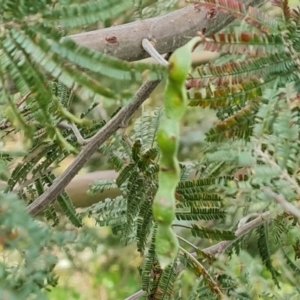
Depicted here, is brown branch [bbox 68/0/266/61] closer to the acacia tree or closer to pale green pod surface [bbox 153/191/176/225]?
the acacia tree

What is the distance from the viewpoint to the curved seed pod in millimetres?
344

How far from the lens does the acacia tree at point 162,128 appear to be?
0.35 metres

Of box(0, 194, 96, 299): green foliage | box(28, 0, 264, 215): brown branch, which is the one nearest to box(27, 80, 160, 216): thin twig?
box(28, 0, 264, 215): brown branch

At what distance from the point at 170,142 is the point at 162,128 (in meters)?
0.01

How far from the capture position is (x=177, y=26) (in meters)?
0.58

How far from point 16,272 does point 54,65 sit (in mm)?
155

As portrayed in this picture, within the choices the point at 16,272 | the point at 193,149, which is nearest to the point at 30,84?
the point at 16,272

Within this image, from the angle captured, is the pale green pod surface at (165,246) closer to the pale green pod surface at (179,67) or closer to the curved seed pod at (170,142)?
the curved seed pod at (170,142)

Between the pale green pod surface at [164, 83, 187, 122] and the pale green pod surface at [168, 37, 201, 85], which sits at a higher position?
the pale green pod surface at [168, 37, 201, 85]

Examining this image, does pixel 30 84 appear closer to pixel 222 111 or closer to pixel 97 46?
pixel 97 46

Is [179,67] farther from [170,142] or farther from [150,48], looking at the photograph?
[150,48]

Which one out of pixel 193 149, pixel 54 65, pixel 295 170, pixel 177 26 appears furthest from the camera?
pixel 193 149

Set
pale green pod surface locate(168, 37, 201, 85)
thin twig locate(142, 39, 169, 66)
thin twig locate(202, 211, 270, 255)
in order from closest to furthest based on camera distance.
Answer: pale green pod surface locate(168, 37, 201, 85) → thin twig locate(142, 39, 169, 66) → thin twig locate(202, 211, 270, 255)

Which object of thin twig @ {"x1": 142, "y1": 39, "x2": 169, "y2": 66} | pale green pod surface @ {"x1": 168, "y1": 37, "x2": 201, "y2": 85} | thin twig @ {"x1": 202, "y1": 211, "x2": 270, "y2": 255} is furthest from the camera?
thin twig @ {"x1": 202, "y1": 211, "x2": 270, "y2": 255}
